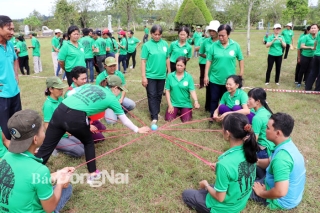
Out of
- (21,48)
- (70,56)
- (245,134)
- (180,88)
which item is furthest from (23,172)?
(21,48)

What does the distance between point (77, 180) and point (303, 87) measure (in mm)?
7040

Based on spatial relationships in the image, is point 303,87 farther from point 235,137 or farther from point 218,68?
point 235,137

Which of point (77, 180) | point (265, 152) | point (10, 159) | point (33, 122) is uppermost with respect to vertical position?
point (33, 122)

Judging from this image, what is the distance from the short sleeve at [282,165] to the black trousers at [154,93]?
317cm

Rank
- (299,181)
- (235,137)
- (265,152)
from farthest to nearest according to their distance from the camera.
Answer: (265,152), (299,181), (235,137)

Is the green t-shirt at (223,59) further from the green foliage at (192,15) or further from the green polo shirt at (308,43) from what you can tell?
the green foliage at (192,15)

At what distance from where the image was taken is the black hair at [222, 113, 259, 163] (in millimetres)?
2113

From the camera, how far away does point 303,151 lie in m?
3.99

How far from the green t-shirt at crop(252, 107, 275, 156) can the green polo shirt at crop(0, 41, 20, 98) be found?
3.41 meters

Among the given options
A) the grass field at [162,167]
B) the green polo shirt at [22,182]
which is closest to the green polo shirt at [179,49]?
the grass field at [162,167]

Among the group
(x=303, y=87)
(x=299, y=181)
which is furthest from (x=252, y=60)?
(x=299, y=181)

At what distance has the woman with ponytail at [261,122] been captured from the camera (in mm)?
3164

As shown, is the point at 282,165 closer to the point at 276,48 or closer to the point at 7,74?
the point at 7,74

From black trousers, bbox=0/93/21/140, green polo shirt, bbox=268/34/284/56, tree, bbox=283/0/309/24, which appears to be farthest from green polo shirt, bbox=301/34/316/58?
tree, bbox=283/0/309/24
